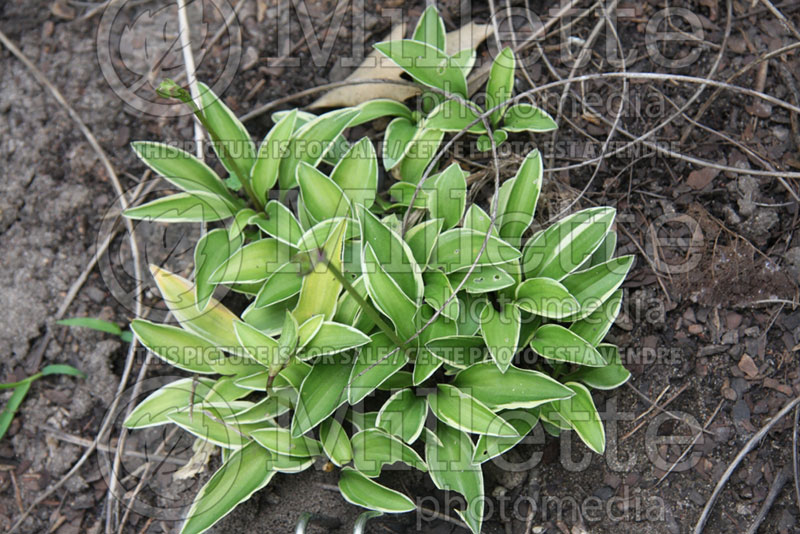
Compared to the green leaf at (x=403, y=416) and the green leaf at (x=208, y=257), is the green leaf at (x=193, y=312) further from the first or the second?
the green leaf at (x=403, y=416)

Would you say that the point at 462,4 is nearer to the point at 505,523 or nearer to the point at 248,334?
the point at 248,334

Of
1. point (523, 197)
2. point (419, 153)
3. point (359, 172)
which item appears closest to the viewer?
point (523, 197)

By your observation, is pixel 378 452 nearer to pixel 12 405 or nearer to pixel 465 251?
pixel 465 251

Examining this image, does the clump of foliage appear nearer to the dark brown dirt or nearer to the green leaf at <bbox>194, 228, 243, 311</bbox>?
the green leaf at <bbox>194, 228, 243, 311</bbox>

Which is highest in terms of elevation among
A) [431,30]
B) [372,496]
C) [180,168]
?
[431,30]

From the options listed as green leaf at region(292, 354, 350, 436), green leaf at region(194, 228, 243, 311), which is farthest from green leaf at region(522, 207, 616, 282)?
green leaf at region(194, 228, 243, 311)

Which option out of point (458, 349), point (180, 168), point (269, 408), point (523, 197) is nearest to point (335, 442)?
point (269, 408)

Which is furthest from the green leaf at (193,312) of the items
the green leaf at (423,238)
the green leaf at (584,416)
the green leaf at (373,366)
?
the green leaf at (584,416)

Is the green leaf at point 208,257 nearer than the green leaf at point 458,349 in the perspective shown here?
No
